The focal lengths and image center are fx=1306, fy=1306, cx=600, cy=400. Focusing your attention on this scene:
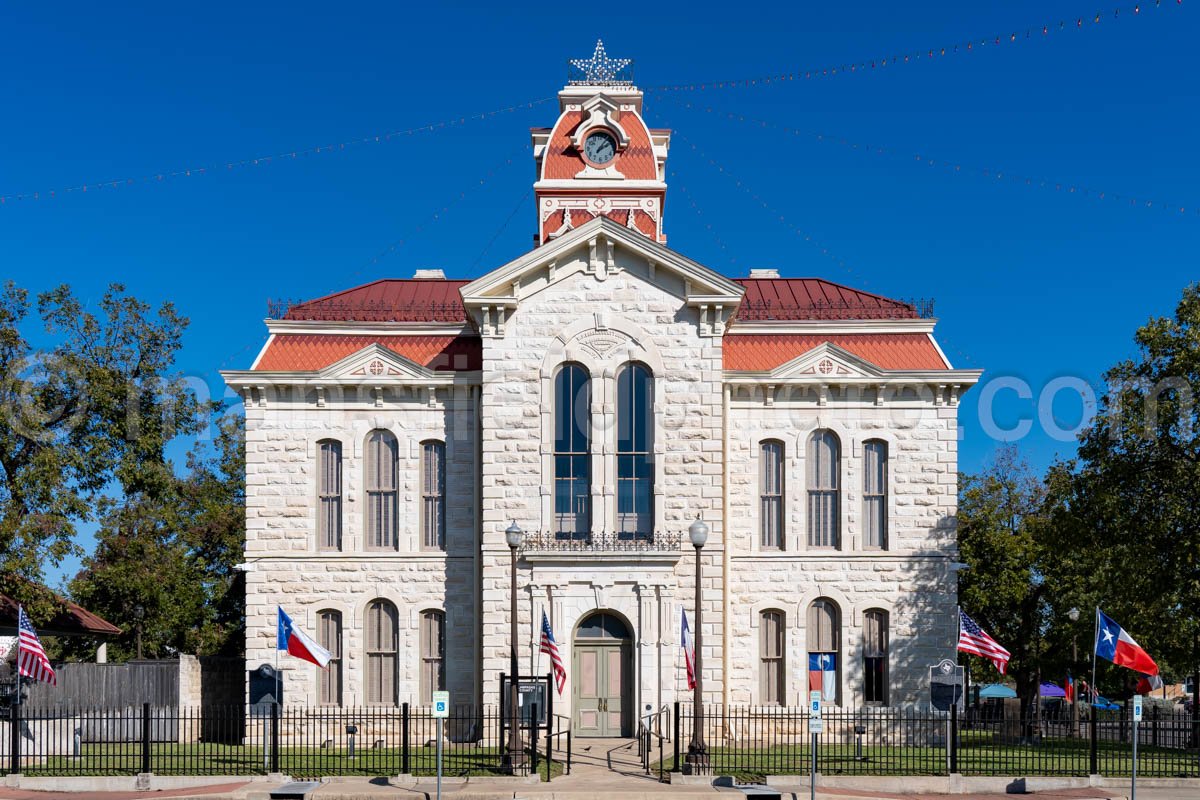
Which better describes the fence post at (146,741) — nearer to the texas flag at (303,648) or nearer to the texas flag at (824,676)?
the texas flag at (303,648)

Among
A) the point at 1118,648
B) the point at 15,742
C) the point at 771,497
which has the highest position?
the point at 771,497

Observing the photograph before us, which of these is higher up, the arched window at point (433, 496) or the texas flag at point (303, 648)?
the arched window at point (433, 496)

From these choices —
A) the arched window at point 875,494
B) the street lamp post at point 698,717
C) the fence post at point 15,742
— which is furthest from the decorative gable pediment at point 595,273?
the fence post at point 15,742

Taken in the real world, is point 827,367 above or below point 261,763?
above

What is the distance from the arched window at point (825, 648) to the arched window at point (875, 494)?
6.33 ft

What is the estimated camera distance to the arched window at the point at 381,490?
32.2m

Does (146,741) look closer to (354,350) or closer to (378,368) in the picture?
(378,368)

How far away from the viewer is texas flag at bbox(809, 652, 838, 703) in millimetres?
31766

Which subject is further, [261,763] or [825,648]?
[825,648]

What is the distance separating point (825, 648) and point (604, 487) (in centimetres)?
697

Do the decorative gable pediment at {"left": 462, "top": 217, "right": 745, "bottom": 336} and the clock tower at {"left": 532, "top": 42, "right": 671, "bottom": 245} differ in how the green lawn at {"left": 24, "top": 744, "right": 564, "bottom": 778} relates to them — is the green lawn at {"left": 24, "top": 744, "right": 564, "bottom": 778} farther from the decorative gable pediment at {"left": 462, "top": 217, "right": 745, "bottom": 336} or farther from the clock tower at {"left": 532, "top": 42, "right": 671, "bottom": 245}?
the clock tower at {"left": 532, "top": 42, "right": 671, "bottom": 245}

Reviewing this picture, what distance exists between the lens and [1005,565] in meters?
44.1

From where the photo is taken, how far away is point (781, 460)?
32.6 m

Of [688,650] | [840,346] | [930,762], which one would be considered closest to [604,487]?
[688,650]
